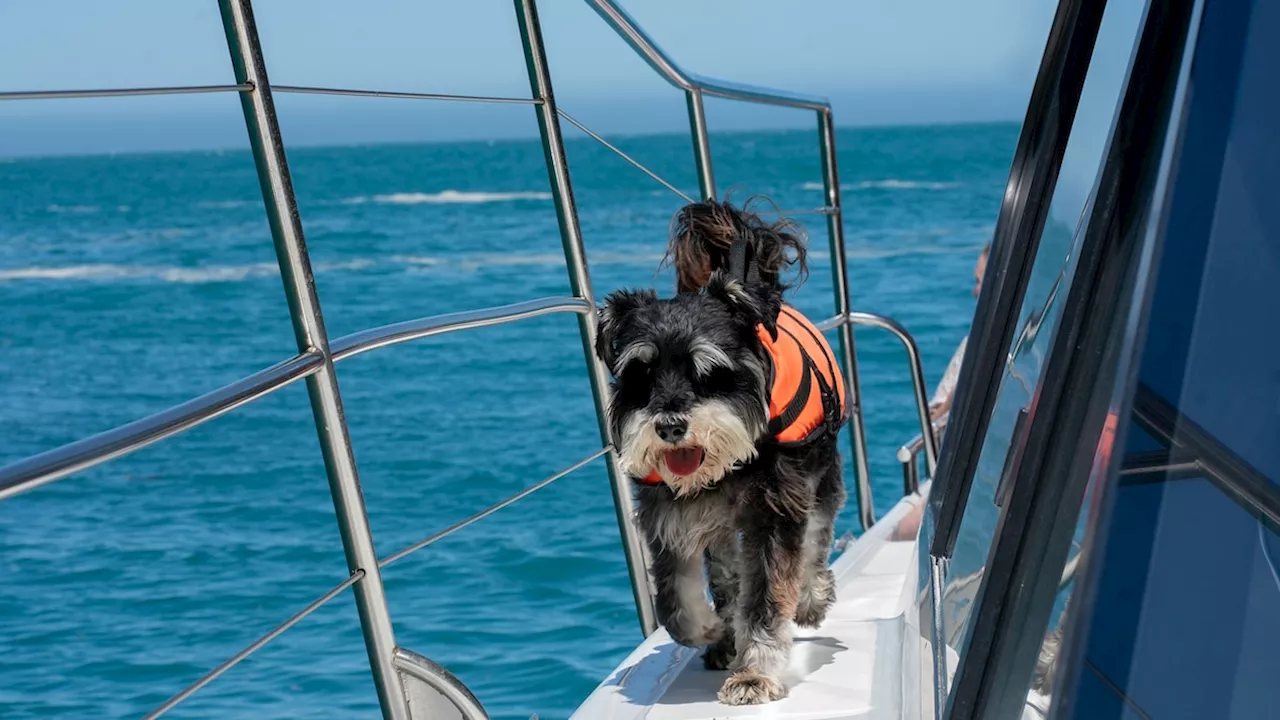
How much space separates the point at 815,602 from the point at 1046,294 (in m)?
2.15

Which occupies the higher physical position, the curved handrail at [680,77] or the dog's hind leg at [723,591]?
the curved handrail at [680,77]

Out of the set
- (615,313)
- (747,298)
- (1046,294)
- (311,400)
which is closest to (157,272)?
(615,313)

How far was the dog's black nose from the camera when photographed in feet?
8.95

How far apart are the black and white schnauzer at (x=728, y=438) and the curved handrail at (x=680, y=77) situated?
1.27ft

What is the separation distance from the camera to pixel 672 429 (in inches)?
108

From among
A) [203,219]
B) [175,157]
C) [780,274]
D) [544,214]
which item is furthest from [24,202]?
[780,274]

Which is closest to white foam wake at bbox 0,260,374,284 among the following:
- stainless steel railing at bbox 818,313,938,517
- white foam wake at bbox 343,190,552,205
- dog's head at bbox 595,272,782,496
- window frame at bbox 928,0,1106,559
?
white foam wake at bbox 343,190,552,205

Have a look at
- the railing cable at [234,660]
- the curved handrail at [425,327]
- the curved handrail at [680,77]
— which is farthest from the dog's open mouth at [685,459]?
the railing cable at [234,660]

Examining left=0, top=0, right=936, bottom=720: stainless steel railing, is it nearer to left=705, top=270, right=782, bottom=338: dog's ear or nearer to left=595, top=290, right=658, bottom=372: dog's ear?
left=595, top=290, right=658, bottom=372: dog's ear

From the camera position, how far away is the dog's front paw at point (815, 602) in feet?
10.7

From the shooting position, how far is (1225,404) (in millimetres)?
680

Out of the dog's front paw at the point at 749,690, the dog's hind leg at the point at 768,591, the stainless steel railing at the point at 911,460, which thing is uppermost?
the dog's hind leg at the point at 768,591

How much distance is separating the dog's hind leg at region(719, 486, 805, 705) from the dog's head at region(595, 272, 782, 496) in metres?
0.16

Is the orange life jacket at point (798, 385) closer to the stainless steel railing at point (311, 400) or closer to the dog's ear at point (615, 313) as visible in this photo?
the dog's ear at point (615, 313)
